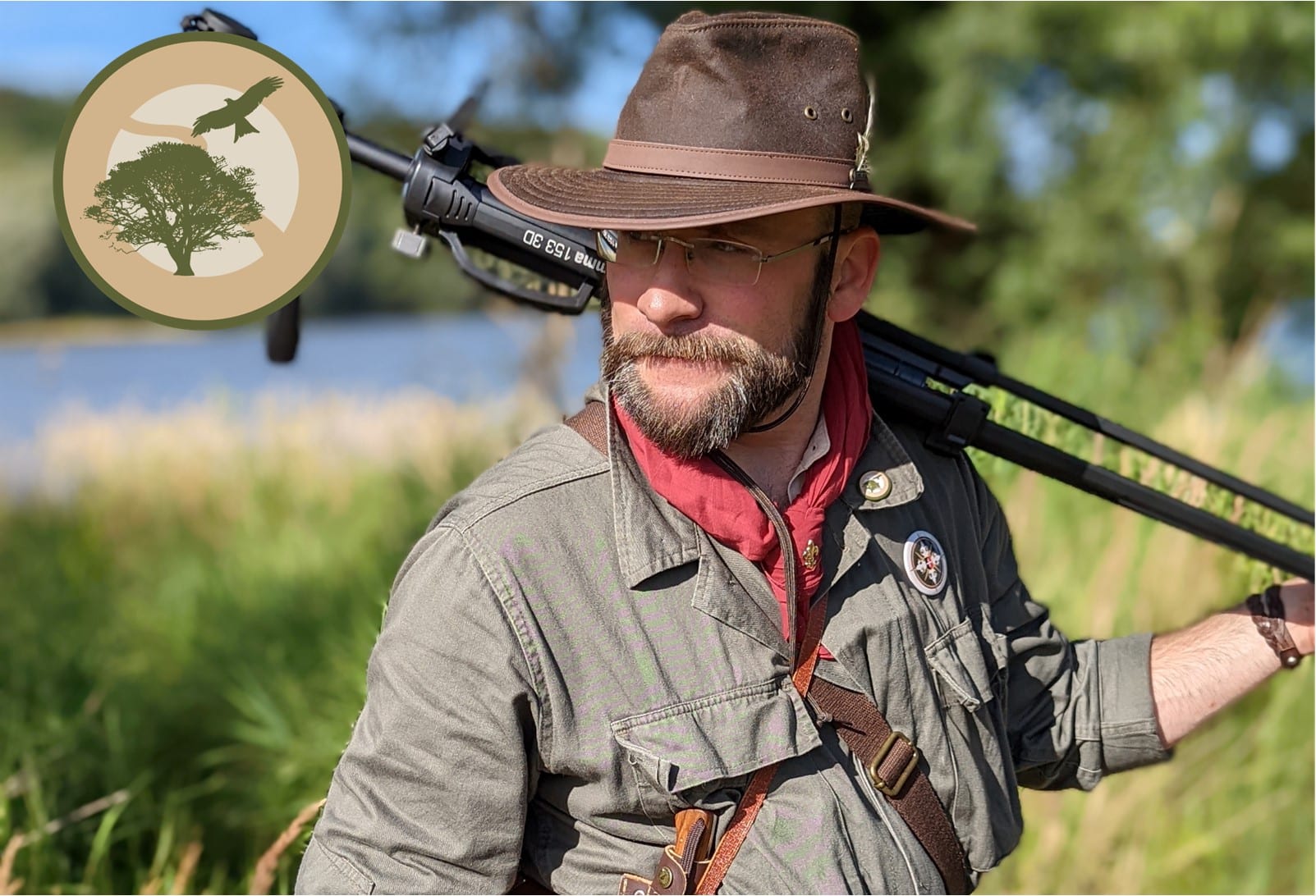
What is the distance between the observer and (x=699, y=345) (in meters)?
1.93

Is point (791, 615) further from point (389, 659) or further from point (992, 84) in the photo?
point (992, 84)

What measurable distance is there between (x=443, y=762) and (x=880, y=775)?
2.30 ft

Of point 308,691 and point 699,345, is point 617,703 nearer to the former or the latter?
point 699,345

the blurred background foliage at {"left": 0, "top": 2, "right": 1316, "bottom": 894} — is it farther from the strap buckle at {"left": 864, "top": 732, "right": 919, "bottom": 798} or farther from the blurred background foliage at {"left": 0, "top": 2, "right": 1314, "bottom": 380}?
the strap buckle at {"left": 864, "top": 732, "right": 919, "bottom": 798}

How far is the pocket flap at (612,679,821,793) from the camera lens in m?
1.79

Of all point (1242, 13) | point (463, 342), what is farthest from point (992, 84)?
point (463, 342)

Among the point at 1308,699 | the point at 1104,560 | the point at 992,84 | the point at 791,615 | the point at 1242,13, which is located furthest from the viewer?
the point at 992,84

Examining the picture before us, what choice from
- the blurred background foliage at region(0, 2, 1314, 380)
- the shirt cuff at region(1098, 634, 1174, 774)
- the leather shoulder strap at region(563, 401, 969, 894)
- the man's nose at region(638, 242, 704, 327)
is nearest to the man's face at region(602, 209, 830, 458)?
the man's nose at region(638, 242, 704, 327)

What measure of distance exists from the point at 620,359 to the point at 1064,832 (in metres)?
2.82

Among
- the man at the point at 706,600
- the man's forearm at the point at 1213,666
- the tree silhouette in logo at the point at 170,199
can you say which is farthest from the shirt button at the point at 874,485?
the tree silhouette in logo at the point at 170,199

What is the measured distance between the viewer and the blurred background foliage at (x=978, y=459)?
396 centimetres

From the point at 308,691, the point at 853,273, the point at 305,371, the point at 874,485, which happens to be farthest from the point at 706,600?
the point at 305,371

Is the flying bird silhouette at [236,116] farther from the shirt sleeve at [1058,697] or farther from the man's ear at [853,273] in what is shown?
the shirt sleeve at [1058,697]

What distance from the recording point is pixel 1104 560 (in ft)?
15.3
